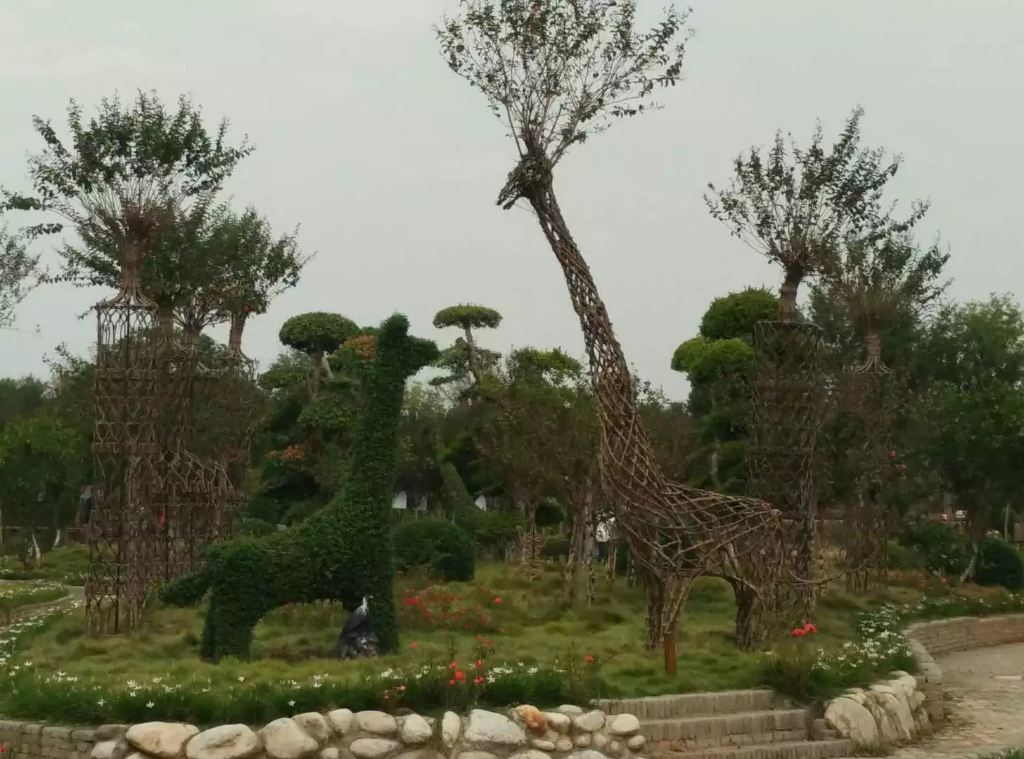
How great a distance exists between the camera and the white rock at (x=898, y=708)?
9312 mm

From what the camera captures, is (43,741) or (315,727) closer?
(315,727)

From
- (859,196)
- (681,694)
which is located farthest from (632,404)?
(859,196)

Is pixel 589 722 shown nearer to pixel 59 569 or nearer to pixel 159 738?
pixel 159 738

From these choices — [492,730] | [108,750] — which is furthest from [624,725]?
[108,750]

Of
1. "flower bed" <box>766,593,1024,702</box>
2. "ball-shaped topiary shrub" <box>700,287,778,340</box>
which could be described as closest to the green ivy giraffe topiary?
"flower bed" <box>766,593,1024,702</box>

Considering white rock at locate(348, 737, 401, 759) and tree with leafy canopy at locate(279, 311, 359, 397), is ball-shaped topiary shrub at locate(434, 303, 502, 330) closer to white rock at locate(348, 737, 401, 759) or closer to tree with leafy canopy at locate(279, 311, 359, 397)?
tree with leafy canopy at locate(279, 311, 359, 397)

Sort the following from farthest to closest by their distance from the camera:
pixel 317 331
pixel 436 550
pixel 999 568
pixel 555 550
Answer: pixel 317 331, pixel 555 550, pixel 999 568, pixel 436 550

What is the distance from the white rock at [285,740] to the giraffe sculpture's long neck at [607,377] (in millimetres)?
3620

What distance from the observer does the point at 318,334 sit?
28703mm

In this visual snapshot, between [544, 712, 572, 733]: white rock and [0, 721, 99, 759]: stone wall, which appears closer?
[0, 721, 99, 759]: stone wall

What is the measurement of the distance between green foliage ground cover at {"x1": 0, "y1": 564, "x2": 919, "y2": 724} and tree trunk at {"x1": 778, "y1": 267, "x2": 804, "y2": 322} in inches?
142

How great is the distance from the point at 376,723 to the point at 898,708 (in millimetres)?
4632

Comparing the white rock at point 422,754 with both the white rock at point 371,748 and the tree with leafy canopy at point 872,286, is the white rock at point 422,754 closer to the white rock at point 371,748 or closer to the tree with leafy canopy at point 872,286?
the white rock at point 371,748

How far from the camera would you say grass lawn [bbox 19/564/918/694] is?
870 centimetres
